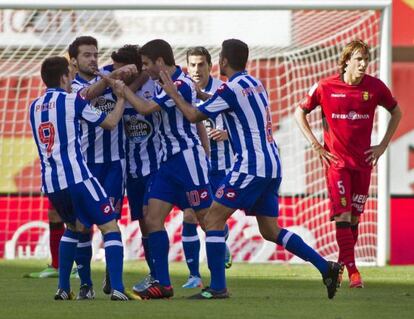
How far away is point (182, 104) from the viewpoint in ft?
28.6

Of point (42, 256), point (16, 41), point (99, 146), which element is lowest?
point (42, 256)

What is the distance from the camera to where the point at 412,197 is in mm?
16109

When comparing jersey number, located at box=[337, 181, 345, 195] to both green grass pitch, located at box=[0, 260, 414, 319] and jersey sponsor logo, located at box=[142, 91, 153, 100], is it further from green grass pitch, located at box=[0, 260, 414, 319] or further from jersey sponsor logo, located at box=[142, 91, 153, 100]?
jersey sponsor logo, located at box=[142, 91, 153, 100]

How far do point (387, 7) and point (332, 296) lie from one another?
5.45 m

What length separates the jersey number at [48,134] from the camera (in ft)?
28.2

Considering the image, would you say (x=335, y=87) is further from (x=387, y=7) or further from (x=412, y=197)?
(x=412, y=197)

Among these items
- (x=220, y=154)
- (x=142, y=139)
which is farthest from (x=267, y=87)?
(x=142, y=139)

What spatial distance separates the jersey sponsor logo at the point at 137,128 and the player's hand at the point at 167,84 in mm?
788

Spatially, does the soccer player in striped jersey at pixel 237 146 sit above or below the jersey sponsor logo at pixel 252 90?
below

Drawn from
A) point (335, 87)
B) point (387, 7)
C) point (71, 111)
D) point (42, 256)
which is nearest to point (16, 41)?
point (42, 256)

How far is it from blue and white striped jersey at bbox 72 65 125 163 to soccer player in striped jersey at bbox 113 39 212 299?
0.42 m

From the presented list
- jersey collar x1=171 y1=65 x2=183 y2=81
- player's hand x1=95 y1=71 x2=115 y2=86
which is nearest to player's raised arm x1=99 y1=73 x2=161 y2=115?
player's hand x1=95 y1=71 x2=115 y2=86

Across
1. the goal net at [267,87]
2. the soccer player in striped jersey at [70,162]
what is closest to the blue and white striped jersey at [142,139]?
the soccer player in striped jersey at [70,162]

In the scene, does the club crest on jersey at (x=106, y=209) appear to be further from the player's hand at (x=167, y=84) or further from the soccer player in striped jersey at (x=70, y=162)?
the player's hand at (x=167, y=84)
